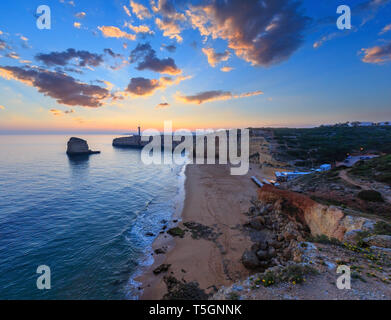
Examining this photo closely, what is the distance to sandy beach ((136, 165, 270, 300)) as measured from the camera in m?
11.2

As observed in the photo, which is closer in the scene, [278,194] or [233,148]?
[278,194]

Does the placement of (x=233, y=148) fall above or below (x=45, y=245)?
above

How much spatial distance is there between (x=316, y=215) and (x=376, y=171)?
14.4 metres

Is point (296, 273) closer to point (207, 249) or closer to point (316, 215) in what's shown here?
point (207, 249)

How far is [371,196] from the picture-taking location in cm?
1488

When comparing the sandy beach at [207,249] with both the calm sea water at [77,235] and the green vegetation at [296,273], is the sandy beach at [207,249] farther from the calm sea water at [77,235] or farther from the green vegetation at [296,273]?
the green vegetation at [296,273]

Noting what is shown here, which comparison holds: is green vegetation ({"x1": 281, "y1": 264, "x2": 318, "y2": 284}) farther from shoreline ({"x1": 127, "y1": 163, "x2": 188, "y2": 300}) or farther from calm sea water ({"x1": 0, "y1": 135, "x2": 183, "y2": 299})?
calm sea water ({"x1": 0, "y1": 135, "x2": 183, "y2": 299})

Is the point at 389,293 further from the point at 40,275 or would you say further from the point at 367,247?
the point at 40,275

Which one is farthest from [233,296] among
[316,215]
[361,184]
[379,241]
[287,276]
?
[361,184]

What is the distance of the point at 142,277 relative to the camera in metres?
11.8

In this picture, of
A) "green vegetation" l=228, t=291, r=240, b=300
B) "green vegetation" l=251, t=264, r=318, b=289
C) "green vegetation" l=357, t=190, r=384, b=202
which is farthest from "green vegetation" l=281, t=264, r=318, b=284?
"green vegetation" l=357, t=190, r=384, b=202
